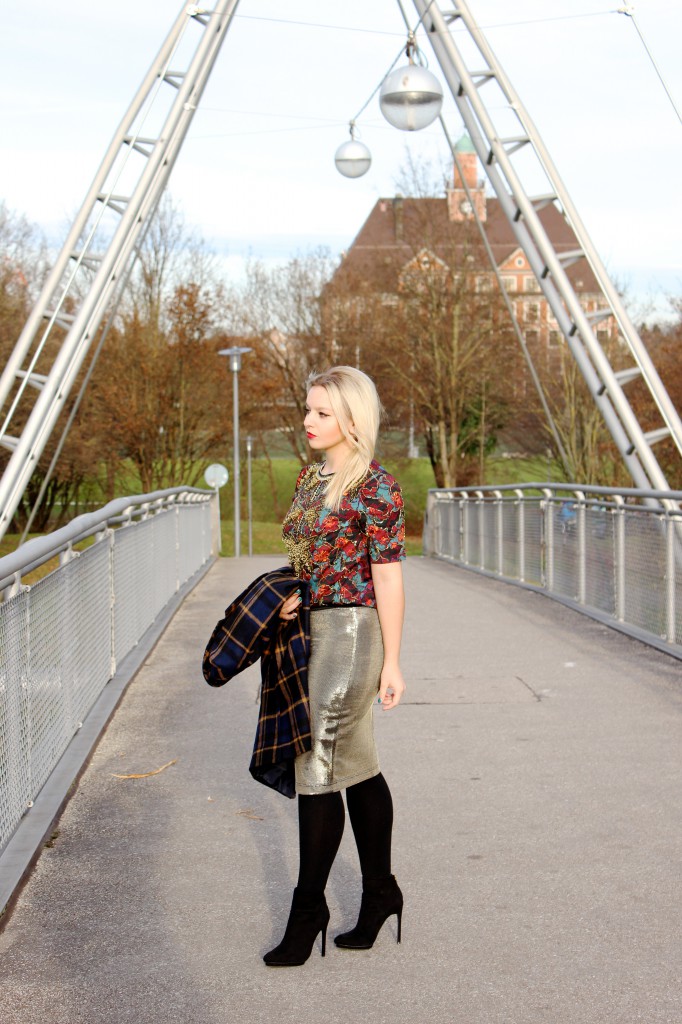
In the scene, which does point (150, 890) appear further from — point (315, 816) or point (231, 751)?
point (231, 751)

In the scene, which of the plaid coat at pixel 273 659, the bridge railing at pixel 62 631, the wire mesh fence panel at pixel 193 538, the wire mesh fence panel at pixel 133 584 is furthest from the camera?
the wire mesh fence panel at pixel 193 538

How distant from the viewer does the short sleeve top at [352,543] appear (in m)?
3.69

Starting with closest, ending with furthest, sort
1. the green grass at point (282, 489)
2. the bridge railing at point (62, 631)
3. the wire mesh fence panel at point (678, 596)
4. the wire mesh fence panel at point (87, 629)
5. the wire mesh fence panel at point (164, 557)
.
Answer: the bridge railing at point (62, 631), the wire mesh fence panel at point (87, 629), the wire mesh fence panel at point (678, 596), the wire mesh fence panel at point (164, 557), the green grass at point (282, 489)

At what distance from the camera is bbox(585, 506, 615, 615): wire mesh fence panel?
11.7 metres

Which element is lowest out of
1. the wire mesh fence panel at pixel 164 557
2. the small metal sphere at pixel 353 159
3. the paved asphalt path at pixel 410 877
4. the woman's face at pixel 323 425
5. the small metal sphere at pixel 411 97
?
the paved asphalt path at pixel 410 877

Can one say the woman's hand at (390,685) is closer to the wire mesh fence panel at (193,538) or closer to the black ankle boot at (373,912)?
the black ankle boot at (373,912)

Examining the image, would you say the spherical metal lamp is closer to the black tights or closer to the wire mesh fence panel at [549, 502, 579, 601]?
the wire mesh fence panel at [549, 502, 579, 601]

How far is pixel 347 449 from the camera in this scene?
3.77 m

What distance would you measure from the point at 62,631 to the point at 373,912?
8.82 feet

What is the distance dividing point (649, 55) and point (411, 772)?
7.60 m

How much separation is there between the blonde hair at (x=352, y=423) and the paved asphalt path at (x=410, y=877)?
1269mm

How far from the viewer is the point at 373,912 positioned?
3840mm

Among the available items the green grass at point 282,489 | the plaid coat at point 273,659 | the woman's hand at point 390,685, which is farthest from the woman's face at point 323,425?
the green grass at point 282,489

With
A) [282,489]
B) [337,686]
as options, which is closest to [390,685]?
[337,686]
